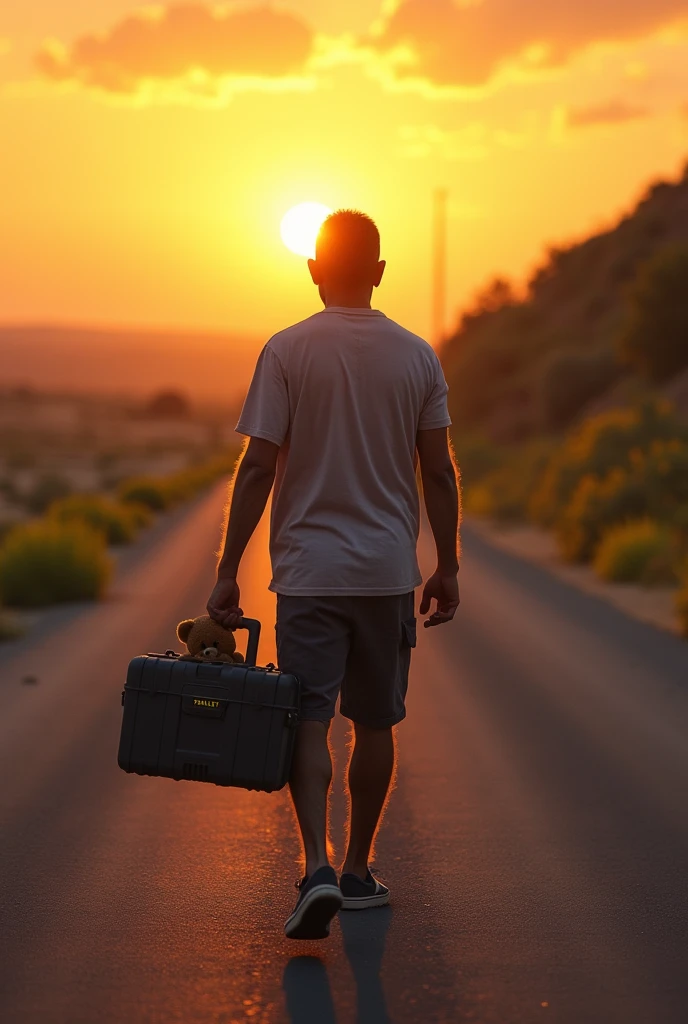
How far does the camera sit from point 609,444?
2966cm

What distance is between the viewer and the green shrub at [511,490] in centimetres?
3594

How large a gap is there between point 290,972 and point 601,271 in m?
75.7

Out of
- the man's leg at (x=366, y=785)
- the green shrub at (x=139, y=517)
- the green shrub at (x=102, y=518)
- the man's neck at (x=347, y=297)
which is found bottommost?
the man's leg at (x=366, y=785)

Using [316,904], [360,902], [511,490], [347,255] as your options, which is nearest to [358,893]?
[360,902]

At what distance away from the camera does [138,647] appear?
521 inches

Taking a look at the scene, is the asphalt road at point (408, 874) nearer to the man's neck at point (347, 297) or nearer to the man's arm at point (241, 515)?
the man's arm at point (241, 515)

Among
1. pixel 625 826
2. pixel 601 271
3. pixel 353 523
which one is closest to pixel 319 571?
pixel 353 523

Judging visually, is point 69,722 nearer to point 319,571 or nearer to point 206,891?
point 206,891

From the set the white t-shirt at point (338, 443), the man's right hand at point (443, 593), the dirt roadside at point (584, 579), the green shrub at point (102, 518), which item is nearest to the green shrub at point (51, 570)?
the dirt roadside at point (584, 579)

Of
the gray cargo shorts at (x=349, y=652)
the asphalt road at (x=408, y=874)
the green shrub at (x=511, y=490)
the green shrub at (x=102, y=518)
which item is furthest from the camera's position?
the green shrub at (x=511, y=490)

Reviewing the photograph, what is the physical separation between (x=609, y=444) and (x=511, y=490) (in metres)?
9.65

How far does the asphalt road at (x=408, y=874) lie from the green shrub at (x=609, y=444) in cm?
1790

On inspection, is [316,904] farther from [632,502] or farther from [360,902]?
[632,502]

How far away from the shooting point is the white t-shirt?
5.30m
